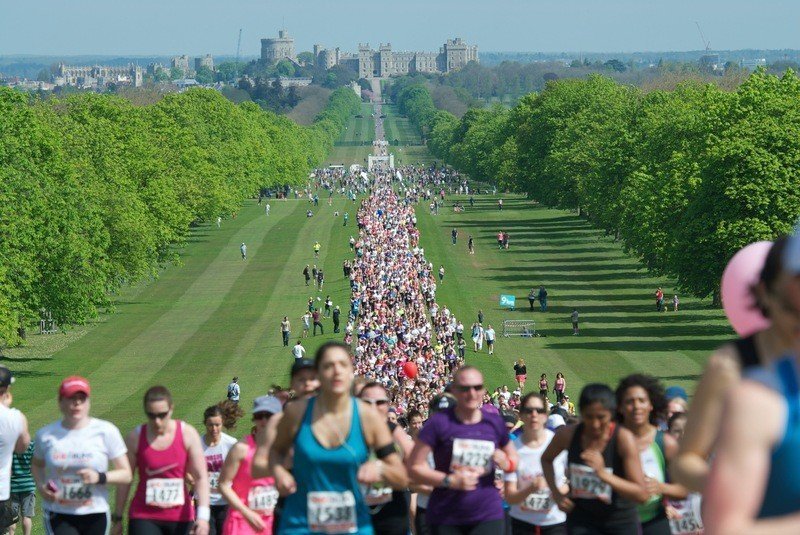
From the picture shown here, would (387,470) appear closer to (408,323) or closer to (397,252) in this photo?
(408,323)

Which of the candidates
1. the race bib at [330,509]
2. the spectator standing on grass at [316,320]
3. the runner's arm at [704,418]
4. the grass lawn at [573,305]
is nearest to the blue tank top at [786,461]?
the runner's arm at [704,418]

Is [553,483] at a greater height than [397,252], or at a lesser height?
greater

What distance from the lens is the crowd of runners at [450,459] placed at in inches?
239

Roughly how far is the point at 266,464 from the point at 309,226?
376ft

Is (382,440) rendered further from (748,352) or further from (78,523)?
(78,523)

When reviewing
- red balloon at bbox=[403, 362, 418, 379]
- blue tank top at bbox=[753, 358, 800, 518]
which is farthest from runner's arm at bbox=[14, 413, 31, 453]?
red balloon at bbox=[403, 362, 418, 379]

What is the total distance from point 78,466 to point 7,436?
221 centimetres

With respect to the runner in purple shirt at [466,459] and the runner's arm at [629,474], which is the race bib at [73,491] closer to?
the runner in purple shirt at [466,459]

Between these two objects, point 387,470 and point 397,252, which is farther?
point 397,252

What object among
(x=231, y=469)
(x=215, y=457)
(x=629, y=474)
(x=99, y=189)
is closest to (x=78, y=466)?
(x=231, y=469)

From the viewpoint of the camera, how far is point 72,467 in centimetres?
1352

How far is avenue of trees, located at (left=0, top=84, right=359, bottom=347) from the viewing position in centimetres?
5828

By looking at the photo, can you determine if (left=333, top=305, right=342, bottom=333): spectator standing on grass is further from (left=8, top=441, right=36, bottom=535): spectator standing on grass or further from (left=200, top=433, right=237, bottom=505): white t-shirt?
(left=200, top=433, right=237, bottom=505): white t-shirt

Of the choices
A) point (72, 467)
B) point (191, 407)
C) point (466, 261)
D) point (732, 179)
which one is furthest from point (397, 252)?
point (72, 467)
